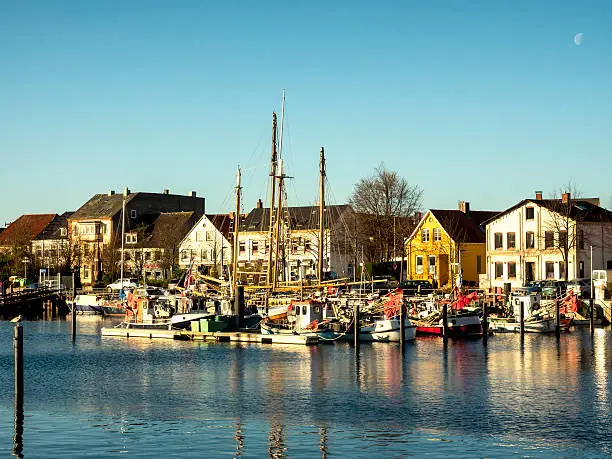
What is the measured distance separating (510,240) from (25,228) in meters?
85.3

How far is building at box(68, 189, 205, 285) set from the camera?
15162cm

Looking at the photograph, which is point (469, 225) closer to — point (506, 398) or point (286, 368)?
point (286, 368)

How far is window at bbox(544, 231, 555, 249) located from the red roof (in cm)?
8388

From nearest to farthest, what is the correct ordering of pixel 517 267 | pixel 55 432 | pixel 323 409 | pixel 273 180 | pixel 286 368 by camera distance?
pixel 55 432
pixel 323 409
pixel 286 368
pixel 273 180
pixel 517 267

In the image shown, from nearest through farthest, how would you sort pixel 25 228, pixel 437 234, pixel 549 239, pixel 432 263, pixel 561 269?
pixel 561 269, pixel 549 239, pixel 437 234, pixel 432 263, pixel 25 228

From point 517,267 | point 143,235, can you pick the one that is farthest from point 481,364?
point 143,235

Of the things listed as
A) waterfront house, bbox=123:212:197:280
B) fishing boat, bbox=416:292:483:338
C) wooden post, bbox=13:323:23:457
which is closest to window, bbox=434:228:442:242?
fishing boat, bbox=416:292:483:338

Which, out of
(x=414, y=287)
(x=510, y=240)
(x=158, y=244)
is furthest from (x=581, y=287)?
(x=158, y=244)

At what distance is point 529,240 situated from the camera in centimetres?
11238

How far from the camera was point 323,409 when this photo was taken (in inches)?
1800

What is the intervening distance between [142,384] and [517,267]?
2611 inches

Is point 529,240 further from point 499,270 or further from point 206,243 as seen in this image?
point 206,243

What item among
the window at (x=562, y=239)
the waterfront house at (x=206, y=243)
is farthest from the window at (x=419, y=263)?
the waterfront house at (x=206, y=243)

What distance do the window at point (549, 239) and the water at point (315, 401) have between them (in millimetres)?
35140
